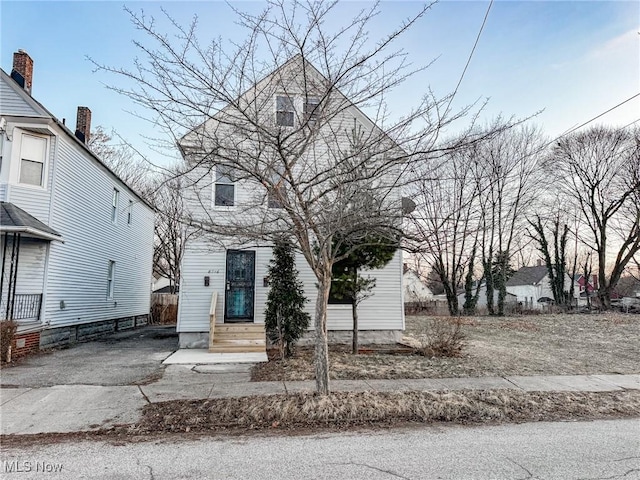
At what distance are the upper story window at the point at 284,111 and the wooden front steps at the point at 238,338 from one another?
19.7ft

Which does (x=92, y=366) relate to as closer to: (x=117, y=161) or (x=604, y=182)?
(x=117, y=161)

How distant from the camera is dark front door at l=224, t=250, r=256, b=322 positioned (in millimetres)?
11328

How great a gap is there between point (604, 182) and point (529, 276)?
1054 inches

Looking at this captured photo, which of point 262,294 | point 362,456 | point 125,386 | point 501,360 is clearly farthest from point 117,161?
point 362,456

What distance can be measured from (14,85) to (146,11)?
319 inches

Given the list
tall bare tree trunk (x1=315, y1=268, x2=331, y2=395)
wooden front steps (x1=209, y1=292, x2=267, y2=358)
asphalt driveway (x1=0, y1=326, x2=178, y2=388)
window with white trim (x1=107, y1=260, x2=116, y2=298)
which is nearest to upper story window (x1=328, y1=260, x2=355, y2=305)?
wooden front steps (x1=209, y1=292, x2=267, y2=358)

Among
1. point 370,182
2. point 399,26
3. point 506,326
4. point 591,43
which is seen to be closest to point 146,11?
point 399,26

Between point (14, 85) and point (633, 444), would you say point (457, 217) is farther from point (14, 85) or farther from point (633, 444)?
point (14, 85)

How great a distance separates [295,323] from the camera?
9.48m

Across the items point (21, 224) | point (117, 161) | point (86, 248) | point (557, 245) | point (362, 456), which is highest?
point (117, 161)

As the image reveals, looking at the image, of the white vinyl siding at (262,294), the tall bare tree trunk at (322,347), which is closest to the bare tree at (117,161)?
the white vinyl siding at (262,294)

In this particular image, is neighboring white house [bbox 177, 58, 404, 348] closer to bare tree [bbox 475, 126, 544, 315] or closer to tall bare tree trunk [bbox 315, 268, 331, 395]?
tall bare tree trunk [bbox 315, 268, 331, 395]

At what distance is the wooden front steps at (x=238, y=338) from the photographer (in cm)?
1006

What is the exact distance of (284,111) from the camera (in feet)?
19.4
